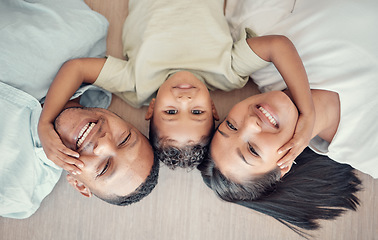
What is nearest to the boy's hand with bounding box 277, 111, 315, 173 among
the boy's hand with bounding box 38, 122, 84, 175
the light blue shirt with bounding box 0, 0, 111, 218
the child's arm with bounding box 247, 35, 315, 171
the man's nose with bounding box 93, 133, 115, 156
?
the child's arm with bounding box 247, 35, 315, 171

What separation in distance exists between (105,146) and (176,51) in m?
0.47

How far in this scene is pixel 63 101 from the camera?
1035 millimetres

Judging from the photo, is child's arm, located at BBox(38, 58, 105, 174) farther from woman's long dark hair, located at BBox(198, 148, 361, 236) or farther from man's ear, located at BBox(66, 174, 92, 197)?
woman's long dark hair, located at BBox(198, 148, 361, 236)

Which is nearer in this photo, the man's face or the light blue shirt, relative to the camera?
the man's face

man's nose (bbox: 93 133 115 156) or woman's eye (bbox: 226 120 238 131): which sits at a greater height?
man's nose (bbox: 93 133 115 156)

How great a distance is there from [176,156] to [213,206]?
36 cm

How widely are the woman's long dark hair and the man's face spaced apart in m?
0.49

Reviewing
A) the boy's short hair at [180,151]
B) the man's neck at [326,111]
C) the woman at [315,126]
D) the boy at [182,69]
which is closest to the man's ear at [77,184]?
the boy at [182,69]

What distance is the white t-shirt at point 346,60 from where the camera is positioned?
40.2 inches

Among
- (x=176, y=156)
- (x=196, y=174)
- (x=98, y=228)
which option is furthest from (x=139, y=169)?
(x=98, y=228)

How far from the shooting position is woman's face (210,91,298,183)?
35.8 inches

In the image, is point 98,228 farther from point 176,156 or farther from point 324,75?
point 324,75

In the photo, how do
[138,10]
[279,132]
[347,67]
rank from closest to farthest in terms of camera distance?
[279,132] < [347,67] < [138,10]

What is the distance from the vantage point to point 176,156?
994mm
